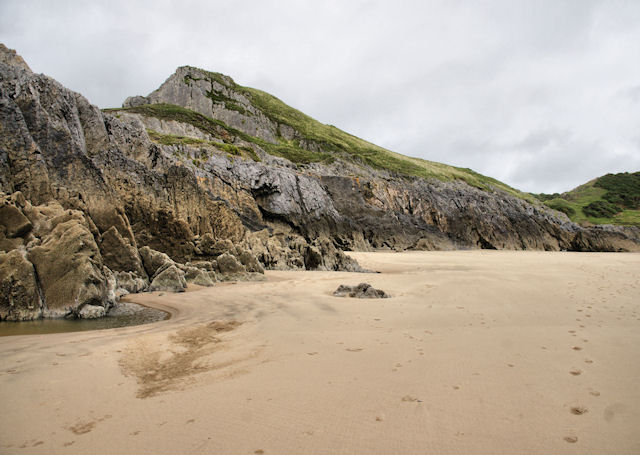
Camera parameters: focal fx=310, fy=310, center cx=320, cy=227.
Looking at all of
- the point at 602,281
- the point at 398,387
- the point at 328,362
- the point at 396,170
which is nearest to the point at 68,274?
the point at 328,362

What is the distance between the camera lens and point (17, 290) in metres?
5.48

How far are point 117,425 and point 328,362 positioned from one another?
175cm

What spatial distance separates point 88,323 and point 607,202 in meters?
69.7

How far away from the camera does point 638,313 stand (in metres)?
4.82

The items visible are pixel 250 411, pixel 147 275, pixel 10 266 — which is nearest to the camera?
pixel 250 411

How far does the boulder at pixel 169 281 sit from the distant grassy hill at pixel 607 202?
2022 inches

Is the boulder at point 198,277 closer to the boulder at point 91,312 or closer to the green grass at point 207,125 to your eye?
the boulder at point 91,312

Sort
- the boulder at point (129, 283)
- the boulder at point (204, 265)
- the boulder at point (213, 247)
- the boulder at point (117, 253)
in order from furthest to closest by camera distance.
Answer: the boulder at point (213, 247) → the boulder at point (204, 265) → the boulder at point (117, 253) → the boulder at point (129, 283)

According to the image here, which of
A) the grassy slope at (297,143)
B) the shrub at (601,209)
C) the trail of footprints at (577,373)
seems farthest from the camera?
the shrub at (601,209)

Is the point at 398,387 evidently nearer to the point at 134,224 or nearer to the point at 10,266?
the point at 10,266

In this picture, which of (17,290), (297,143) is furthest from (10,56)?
(297,143)

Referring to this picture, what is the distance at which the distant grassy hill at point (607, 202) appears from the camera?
4447 cm

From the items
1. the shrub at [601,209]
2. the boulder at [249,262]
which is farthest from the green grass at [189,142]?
the shrub at [601,209]

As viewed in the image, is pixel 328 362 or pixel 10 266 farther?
pixel 10 266
